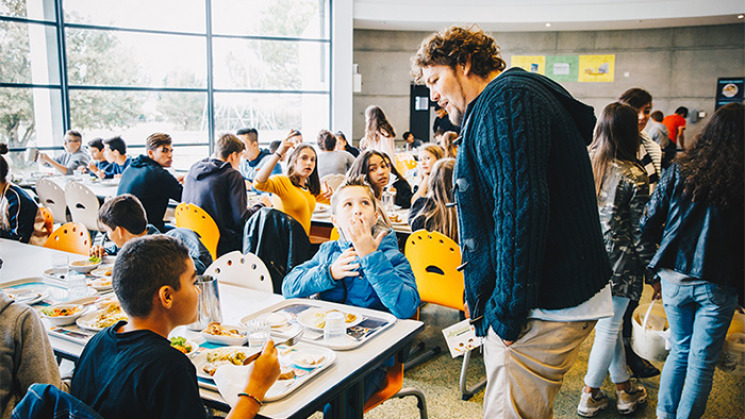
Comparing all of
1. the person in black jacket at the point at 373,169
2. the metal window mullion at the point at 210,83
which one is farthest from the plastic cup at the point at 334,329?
the metal window mullion at the point at 210,83

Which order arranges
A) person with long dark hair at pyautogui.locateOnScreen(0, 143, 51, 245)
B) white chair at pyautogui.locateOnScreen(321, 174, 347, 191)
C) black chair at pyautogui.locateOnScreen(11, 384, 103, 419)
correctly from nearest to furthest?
black chair at pyautogui.locateOnScreen(11, 384, 103, 419), person with long dark hair at pyautogui.locateOnScreen(0, 143, 51, 245), white chair at pyautogui.locateOnScreen(321, 174, 347, 191)

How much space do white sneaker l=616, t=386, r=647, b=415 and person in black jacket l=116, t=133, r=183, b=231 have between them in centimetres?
362

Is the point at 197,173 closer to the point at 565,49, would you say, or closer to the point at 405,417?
the point at 405,417

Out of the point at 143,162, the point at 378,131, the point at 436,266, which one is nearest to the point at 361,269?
the point at 436,266

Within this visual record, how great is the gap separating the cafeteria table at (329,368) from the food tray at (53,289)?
0.35 feet

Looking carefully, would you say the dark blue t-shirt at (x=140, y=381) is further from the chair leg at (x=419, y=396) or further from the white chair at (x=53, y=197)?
the white chair at (x=53, y=197)

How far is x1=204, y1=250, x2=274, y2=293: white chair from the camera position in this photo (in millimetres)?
2510

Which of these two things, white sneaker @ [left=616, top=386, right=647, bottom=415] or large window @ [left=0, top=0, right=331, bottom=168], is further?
large window @ [left=0, top=0, right=331, bottom=168]

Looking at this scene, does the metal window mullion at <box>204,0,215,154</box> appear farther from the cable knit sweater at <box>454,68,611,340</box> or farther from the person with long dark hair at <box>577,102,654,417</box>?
the cable knit sweater at <box>454,68,611,340</box>

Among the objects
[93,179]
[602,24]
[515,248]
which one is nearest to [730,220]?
[515,248]

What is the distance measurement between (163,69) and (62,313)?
7433 millimetres

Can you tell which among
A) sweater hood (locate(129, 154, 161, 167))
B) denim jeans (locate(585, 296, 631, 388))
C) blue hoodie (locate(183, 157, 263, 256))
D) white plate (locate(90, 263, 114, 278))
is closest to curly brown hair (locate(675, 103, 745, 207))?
denim jeans (locate(585, 296, 631, 388))

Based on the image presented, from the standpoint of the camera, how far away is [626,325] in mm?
3449

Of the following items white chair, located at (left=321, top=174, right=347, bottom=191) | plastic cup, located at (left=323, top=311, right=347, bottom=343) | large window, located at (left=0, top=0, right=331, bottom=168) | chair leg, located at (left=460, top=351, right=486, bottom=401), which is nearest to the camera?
plastic cup, located at (left=323, top=311, right=347, bottom=343)
